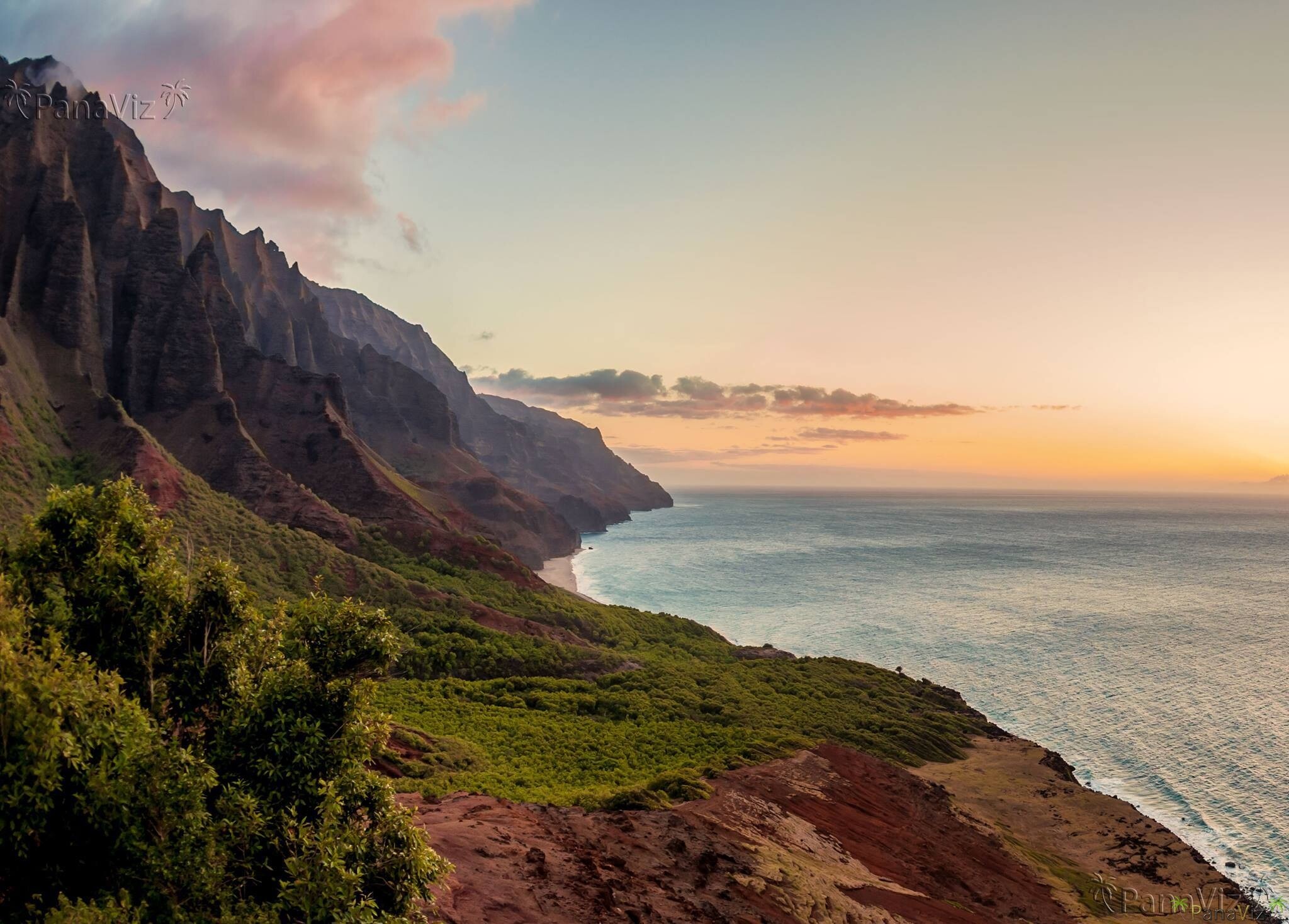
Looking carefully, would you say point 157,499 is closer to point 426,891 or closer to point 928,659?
point 426,891

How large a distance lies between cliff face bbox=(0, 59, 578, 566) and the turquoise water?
48.8m

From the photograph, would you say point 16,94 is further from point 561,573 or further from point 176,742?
point 176,742

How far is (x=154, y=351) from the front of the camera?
73938 mm

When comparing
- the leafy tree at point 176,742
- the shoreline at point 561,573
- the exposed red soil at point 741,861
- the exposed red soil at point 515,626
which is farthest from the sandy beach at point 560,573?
the leafy tree at point 176,742

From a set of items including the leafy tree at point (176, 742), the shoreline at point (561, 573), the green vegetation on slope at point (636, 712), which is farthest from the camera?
the shoreline at point (561, 573)

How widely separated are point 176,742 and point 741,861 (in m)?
19.1

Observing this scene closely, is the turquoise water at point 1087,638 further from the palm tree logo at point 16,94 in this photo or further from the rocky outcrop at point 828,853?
the palm tree logo at point 16,94

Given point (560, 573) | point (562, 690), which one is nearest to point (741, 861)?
point (562, 690)

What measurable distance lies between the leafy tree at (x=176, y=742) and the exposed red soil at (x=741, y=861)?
4.26 meters

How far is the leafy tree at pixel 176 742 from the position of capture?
10.1m

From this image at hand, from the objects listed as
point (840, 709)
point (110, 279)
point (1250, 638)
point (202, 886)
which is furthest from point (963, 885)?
point (110, 279)

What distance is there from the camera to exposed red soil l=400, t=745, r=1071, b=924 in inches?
752
